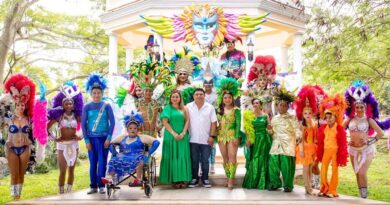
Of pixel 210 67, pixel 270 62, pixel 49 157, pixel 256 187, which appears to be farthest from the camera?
pixel 49 157

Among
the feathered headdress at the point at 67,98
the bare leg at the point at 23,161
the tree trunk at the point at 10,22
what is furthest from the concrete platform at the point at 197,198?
the tree trunk at the point at 10,22

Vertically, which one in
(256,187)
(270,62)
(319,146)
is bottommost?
(256,187)

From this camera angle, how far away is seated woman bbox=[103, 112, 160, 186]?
6293mm

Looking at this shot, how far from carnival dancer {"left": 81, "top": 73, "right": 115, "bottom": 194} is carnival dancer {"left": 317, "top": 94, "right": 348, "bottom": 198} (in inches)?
125

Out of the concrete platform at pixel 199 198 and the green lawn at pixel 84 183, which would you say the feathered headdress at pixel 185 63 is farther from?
the green lawn at pixel 84 183

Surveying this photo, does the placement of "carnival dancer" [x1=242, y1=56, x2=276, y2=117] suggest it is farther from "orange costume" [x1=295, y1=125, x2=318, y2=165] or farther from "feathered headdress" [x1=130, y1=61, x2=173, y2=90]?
"feathered headdress" [x1=130, y1=61, x2=173, y2=90]

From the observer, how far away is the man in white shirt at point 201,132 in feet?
23.4

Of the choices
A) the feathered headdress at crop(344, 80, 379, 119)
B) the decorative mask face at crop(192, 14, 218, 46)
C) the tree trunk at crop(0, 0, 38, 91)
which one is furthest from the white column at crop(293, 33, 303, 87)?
the tree trunk at crop(0, 0, 38, 91)

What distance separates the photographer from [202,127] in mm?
7148

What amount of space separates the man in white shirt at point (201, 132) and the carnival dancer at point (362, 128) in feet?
7.25

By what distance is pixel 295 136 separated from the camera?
6789 mm

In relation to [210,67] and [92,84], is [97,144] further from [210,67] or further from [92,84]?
[210,67]

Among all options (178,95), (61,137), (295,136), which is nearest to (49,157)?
(61,137)

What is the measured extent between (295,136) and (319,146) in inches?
15.1
